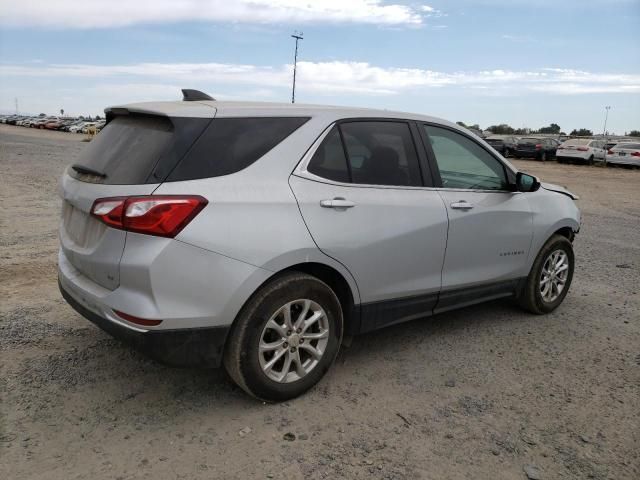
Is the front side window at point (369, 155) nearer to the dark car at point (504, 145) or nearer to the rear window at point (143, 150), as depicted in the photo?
the rear window at point (143, 150)

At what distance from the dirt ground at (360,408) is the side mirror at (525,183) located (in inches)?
45.3

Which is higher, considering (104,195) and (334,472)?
(104,195)

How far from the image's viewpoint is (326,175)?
10.9 ft

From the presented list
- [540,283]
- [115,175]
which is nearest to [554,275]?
[540,283]

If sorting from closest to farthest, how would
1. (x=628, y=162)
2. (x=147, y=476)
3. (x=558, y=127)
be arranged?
(x=147, y=476) → (x=628, y=162) → (x=558, y=127)

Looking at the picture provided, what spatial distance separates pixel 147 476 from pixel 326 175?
72.6 inches

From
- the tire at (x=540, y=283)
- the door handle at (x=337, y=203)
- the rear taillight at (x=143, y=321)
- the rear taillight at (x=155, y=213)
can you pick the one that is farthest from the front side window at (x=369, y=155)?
the tire at (x=540, y=283)

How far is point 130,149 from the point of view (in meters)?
3.05

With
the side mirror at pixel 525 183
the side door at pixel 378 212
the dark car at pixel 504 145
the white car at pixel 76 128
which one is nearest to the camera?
the side door at pixel 378 212

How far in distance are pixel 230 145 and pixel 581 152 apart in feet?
99.7

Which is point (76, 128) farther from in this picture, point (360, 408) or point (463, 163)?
point (360, 408)

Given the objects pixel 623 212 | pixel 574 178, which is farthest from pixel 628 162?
pixel 623 212

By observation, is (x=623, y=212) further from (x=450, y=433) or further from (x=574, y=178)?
(x=450, y=433)

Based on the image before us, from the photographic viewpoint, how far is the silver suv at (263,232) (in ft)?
9.12
